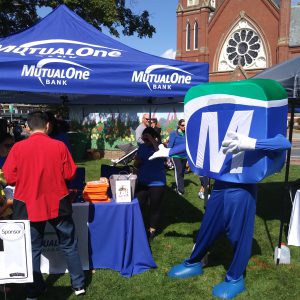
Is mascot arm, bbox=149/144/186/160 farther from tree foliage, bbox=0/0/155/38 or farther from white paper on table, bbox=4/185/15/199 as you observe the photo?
tree foliage, bbox=0/0/155/38

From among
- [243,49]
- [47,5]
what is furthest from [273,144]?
[243,49]

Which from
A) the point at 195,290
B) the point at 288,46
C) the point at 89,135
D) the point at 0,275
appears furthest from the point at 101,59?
the point at 288,46

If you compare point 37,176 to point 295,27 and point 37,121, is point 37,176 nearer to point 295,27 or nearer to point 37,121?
point 37,121

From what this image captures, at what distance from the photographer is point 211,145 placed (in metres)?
3.24

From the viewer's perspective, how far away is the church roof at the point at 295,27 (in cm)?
3100

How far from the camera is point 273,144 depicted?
2.87 metres

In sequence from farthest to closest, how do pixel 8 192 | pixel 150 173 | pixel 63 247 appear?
pixel 150 173
pixel 8 192
pixel 63 247

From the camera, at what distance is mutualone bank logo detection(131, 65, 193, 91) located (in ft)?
12.7

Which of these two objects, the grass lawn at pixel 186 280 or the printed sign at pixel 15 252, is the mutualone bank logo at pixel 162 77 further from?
the grass lawn at pixel 186 280

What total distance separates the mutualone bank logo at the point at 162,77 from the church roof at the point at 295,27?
3023cm

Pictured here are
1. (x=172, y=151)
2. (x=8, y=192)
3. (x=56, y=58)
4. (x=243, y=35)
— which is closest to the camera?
(x=8, y=192)

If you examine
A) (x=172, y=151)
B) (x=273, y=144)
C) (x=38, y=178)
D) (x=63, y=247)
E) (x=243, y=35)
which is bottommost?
(x=63, y=247)

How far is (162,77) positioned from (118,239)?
185 centimetres

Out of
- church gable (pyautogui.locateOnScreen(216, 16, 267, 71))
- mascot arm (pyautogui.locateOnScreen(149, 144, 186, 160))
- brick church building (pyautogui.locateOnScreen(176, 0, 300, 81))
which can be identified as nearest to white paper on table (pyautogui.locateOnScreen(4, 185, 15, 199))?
mascot arm (pyautogui.locateOnScreen(149, 144, 186, 160))
